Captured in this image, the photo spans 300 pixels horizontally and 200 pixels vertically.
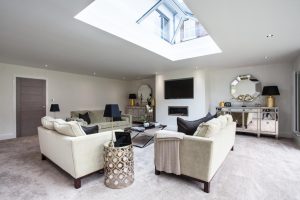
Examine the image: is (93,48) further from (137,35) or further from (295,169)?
(295,169)

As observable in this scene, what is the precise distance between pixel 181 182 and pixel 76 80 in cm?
576

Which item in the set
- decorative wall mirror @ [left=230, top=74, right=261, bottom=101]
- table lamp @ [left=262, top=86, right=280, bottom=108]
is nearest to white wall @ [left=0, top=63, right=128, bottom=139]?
decorative wall mirror @ [left=230, top=74, right=261, bottom=101]

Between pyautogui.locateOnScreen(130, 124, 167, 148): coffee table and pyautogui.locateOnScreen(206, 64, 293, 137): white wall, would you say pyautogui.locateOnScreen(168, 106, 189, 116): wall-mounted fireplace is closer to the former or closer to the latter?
pyautogui.locateOnScreen(206, 64, 293, 137): white wall

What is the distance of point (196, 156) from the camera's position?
2004mm

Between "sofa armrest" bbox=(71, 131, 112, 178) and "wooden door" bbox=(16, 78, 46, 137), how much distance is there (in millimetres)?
4380

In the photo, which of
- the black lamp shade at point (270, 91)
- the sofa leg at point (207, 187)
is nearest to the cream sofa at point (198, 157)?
the sofa leg at point (207, 187)

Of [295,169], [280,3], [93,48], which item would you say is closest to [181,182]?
[295,169]

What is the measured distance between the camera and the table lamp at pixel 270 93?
472cm

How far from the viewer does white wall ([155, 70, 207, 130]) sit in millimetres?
5691

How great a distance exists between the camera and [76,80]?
6.36 m

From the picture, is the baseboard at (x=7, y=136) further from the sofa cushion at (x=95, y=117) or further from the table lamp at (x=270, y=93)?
the table lamp at (x=270, y=93)

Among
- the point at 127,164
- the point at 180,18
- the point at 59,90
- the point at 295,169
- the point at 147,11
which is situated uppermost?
the point at 180,18

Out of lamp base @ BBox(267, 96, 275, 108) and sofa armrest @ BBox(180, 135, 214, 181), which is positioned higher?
lamp base @ BBox(267, 96, 275, 108)

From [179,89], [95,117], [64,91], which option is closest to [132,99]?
[95,117]
